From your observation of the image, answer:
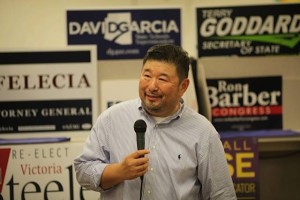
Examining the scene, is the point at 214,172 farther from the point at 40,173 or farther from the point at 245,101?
the point at 245,101

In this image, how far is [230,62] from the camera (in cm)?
301

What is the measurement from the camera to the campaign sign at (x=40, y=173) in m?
2.54

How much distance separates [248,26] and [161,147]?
64.1 inches

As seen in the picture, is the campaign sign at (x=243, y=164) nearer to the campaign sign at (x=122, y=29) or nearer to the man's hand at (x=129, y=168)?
the campaign sign at (x=122, y=29)

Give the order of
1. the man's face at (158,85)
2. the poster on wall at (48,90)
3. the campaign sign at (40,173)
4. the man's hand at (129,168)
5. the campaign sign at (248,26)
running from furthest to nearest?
the campaign sign at (248,26), the poster on wall at (48,90), the campaign sign at (40,173), the man's face at (158,85), the man's hand at (129,168)

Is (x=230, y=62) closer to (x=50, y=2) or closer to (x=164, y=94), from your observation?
(x=164, y=94)

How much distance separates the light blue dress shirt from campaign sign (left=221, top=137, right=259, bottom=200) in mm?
1109

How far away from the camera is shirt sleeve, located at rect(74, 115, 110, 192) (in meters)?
1.51

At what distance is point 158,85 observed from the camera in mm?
1507

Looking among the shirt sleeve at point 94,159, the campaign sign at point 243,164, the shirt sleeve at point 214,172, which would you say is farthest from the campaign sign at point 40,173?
the shirt sleeve at point 214,172

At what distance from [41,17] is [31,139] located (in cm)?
182

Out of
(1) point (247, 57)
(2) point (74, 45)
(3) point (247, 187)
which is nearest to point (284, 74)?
(1) point (247, 57)

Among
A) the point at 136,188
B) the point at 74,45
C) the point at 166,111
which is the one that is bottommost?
the point at 136,188

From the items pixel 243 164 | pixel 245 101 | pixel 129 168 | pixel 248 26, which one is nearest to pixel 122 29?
pixel 248 26
